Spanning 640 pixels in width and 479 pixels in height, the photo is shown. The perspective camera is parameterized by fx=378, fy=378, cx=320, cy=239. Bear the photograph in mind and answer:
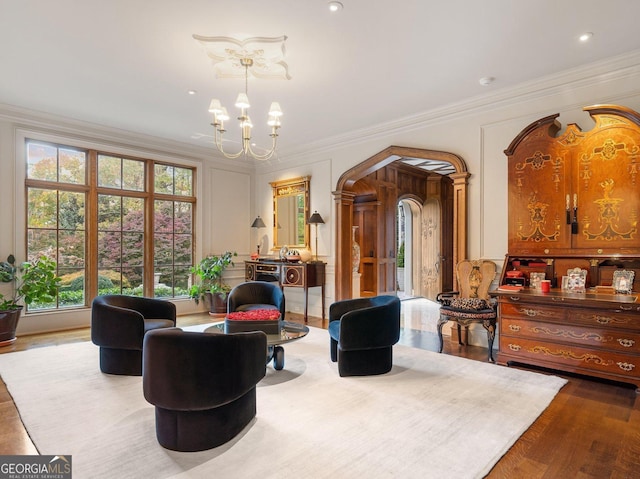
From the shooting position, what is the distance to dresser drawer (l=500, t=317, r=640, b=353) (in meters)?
3.22

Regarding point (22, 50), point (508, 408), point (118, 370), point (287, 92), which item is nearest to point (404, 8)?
point (287, 92)

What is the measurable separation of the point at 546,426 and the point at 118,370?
11.9ft

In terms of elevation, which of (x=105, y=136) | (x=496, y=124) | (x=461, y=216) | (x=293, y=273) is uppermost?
(x=105, y=136)

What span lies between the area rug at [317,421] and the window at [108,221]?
6.88 feet

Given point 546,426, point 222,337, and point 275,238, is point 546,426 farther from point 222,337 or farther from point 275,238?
point 275,238

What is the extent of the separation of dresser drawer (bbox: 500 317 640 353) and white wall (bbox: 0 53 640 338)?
0.93 metres

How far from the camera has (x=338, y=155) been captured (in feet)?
21.4

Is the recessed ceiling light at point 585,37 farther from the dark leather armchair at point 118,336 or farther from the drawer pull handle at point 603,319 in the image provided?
the dark leather armchair at point 118,336

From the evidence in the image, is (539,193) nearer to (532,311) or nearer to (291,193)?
(532,311)

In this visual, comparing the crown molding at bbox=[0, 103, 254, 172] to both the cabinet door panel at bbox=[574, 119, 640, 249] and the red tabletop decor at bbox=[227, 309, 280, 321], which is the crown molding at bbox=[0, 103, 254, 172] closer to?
the red tabletop decor at bbox=[227, 309, 280, 321]

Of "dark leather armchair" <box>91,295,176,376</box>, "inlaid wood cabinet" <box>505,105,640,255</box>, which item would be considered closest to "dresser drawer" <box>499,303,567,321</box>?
"inlaid wood cabinet" <box>505,105,640,255</box>

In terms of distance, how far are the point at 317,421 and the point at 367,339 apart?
1018 millimetres

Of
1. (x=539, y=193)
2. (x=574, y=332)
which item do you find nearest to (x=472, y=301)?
(x=574, y=332)

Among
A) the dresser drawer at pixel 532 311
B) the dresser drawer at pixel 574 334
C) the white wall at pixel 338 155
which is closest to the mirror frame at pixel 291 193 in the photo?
the white wall at pixel 338 155
